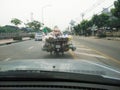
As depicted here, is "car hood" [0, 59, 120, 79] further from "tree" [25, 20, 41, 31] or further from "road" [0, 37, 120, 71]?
"tree" [25, 20, 41, 31]

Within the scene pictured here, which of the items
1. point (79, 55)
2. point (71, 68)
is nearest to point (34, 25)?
point (79, 55)

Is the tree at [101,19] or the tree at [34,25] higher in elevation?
the tree at [101,19]

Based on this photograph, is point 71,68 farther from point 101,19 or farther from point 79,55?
point 101,19

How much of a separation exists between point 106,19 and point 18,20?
985 inches

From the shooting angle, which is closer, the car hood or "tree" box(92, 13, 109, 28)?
the car hood

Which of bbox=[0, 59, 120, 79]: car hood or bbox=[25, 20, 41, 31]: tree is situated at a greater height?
bbox=[0, 59, 120, 79]: car hood

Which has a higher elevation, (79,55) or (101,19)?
Answer: (101,19)

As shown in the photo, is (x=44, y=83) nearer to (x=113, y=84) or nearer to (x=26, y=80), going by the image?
(x=26, y=80)

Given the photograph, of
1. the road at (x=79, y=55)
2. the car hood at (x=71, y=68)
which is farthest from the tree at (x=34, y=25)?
the car hood at (x=71, y=68)

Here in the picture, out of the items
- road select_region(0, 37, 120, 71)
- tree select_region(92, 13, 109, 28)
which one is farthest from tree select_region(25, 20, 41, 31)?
road select_region(0, 37, 120, 71)

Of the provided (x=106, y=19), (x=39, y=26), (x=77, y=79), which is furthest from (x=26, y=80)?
(x=39, y=26)

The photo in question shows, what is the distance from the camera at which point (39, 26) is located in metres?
131

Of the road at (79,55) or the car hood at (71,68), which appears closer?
the car hood at (71,68)

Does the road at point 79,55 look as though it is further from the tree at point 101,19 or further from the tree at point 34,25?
the tree at point 34,25
